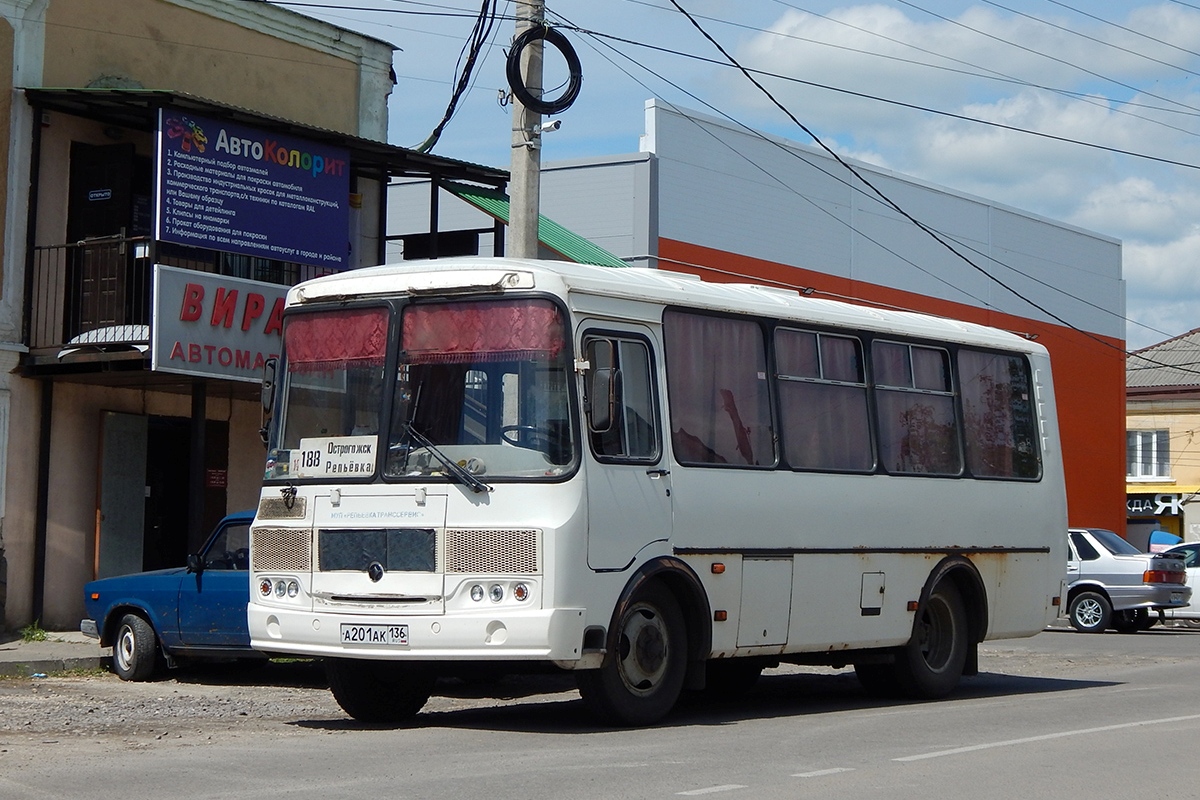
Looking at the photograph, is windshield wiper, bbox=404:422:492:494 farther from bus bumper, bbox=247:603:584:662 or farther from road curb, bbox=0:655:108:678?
road curb, bbox=0:655:108:678

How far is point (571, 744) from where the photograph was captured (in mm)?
10039

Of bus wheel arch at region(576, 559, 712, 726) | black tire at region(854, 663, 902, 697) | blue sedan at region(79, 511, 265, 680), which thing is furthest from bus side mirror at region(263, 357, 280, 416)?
black tire at region(854, 663, 902, 697)

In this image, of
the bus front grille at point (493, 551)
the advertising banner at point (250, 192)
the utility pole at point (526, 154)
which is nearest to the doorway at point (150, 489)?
the advertising banner at point (250, 192)

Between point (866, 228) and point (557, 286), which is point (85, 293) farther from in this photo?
point (866, 228)

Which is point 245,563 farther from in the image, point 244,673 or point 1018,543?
point 1018,543

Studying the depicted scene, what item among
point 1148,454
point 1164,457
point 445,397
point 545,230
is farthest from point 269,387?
point 1148,454

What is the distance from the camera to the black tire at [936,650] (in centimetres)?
1362

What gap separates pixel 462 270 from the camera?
424 inches

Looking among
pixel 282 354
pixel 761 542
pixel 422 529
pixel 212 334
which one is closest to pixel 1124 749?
pixel 761 542

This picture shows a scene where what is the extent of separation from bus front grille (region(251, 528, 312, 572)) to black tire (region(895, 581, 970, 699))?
5.21 meters

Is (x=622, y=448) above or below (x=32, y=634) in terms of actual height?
above

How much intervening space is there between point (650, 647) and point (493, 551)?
1.43 meters

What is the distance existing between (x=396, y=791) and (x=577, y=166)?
25.4m

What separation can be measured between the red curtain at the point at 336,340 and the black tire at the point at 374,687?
6.73ft
